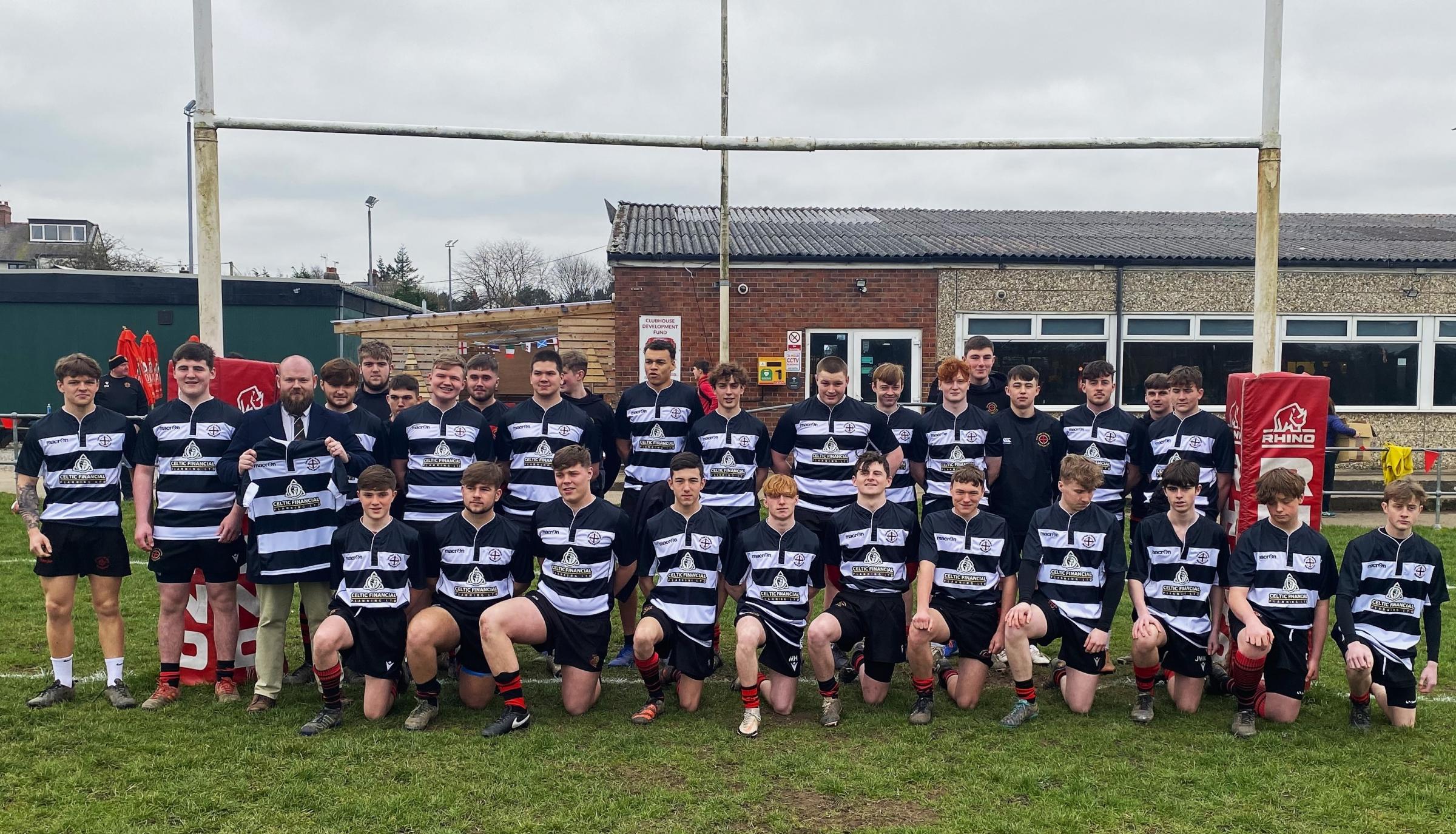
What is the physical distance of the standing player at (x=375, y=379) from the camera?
6.14 metres

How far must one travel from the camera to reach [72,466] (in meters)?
5.11

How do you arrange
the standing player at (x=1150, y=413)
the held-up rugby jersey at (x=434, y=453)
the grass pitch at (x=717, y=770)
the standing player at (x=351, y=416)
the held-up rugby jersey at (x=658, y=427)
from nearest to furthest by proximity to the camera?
the grass pitch at (x=717, y=770), the standing player at (x=351, y=416), the held-up rugby jersey at (x=434, y=453), the standing player at (x=1150, y=413), the held-up rugby jersey at (x=658, y=427)

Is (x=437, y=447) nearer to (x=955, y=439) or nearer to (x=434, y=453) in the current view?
(x=434, y=453)

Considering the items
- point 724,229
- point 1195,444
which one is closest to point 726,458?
point 1195,444

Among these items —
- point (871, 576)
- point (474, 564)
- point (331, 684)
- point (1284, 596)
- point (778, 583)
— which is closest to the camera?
point (331, 684)

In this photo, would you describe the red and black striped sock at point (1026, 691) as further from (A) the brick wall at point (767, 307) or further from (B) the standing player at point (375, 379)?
(A) the brick wall at point (767, 307)

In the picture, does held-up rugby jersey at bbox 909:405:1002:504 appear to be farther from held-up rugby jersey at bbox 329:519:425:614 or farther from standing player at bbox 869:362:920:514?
held-up rugby jersey at bbox 329:519:425:614

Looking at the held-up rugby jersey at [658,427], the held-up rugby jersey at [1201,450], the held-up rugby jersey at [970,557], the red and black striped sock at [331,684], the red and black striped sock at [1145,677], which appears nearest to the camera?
the red and black striped sock at [331,684]

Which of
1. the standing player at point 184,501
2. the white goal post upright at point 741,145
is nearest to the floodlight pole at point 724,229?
the white goal post upright at point 741,145

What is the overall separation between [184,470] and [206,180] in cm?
232

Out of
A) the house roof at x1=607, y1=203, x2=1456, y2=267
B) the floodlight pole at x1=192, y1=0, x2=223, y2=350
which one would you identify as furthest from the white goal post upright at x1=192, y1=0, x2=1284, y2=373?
the house roof at x1=607, y1=203, x2=1456, y2=267

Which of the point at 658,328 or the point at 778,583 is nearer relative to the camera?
the point at 778,583

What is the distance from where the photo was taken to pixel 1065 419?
5.96 m

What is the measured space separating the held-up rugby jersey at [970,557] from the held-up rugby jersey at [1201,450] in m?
1.13
